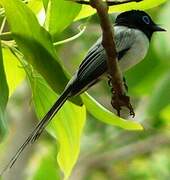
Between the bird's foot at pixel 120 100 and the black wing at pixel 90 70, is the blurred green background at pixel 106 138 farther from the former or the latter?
the bird's foot at pixel 120 100

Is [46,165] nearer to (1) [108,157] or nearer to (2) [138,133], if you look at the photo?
(1) [108,157]

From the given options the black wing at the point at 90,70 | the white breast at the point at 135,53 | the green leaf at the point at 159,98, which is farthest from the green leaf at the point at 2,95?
the green leaf at the point at 159,98

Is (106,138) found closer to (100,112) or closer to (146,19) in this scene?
(146,19)

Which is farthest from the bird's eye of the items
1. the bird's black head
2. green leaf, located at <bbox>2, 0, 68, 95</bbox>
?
green leaf, located at <bbox>2, 0, 68, 95</bbox>

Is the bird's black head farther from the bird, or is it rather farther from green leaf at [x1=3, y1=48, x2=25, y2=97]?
green leaf at [x1=3, y1=48, x2=25, y2=97]

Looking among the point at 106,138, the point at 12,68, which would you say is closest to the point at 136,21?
the point at 12,68

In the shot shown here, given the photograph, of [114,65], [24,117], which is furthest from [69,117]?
[24,117]
